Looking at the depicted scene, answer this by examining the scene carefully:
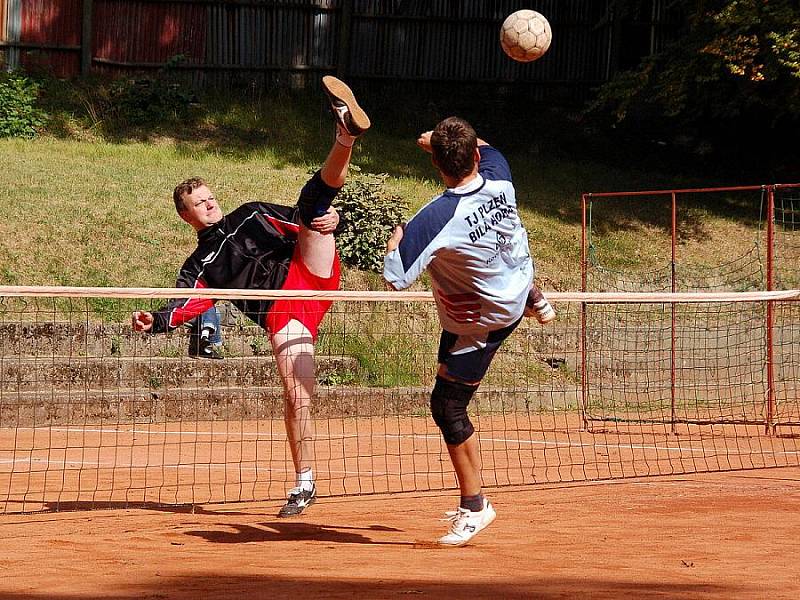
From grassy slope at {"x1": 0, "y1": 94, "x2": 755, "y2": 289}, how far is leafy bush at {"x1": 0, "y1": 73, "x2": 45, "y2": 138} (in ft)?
1.34

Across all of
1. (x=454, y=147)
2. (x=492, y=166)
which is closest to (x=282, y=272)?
(x=492, y=166)

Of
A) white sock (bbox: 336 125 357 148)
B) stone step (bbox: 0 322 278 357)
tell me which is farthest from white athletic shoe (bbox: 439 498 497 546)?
stone step (bbox: 0 322 278 357)

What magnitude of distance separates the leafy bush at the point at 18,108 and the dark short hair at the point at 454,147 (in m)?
15.0

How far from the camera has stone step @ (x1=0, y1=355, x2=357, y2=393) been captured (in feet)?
41.5

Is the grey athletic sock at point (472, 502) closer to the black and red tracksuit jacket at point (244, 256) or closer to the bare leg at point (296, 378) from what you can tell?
the bare leg at point (296, 378)

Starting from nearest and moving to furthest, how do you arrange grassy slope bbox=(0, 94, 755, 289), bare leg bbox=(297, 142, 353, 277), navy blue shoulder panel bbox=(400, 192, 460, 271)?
navy blue shoulder panel bbox=(400, 192, 460, 271)
bare leg bbox=(297, 142, 353, 277)
grassy slope bbox=(0, 94, 755, 289)

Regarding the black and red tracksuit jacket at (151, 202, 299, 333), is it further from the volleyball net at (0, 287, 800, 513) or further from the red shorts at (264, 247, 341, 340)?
the volleyball net at (0, 287, 800, 513)

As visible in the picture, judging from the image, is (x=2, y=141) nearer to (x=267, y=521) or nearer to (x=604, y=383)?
(x=604, y=383)

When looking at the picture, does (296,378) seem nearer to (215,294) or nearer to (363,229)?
(215,294)

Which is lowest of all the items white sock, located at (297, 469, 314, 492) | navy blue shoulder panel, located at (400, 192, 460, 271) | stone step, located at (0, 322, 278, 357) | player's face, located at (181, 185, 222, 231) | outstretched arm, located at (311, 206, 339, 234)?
white sock, located at (297, 469, 314, 492)

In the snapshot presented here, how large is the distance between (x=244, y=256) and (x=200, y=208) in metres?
0.45

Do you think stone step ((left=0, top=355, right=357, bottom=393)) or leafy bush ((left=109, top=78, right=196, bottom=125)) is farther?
leafy bush ((left=109, top=78, right=196, bottom=125))

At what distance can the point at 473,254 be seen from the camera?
5.85m

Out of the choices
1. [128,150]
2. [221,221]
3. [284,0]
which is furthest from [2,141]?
[221,221]
